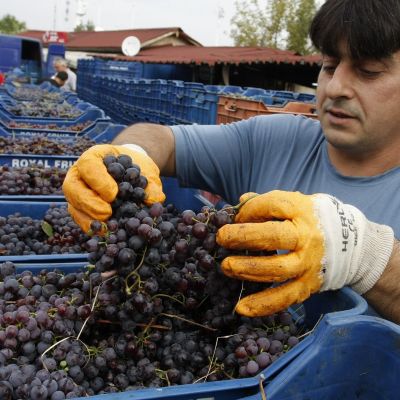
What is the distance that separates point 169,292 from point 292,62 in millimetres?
11211

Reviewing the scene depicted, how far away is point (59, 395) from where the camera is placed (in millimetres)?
1054

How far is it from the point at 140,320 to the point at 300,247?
456 millimetres

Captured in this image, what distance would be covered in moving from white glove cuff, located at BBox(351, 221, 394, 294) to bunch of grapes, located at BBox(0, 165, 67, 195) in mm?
2090

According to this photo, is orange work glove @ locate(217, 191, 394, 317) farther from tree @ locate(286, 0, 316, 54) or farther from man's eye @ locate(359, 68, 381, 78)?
tree @ locate(286, 0, 316, 54)

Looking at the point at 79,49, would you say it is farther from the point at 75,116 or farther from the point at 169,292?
the point at 169,292

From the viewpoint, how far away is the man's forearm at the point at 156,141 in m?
1.91

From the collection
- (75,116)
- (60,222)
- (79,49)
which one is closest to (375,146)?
(60,222)

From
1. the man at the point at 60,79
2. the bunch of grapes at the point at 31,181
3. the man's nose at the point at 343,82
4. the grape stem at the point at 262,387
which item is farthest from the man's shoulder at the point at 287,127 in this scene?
the man at the point at 60,79

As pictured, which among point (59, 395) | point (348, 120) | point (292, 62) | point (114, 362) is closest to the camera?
point (59, 395)

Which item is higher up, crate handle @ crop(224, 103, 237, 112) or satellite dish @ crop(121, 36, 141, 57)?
satellite dish @ crop(121, 36, 141, 57)

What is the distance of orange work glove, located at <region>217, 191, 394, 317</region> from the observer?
46.2 inches

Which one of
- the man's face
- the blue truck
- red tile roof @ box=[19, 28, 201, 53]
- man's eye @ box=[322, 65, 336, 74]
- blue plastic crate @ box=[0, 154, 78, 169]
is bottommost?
blue plastic crate @ box=[0, 154, 78, 169]

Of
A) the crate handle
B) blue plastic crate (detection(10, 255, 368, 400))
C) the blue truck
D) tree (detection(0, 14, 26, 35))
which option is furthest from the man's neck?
tree (detection(0, 14, 26, 35))

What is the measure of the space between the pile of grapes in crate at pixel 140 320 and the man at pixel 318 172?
78mm
